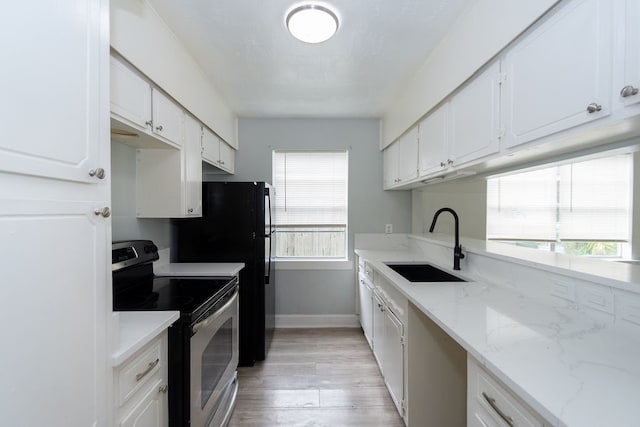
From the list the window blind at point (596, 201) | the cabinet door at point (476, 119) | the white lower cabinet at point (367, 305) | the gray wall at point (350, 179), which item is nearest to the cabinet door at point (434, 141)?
the cabinet door at point (476, 119)

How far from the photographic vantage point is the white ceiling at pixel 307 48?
4.73 feet

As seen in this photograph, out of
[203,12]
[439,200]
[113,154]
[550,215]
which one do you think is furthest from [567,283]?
[550,215]

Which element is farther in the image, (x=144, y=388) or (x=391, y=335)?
(x=391, y=335)

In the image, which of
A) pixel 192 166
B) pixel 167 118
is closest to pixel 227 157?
pixel 192 166

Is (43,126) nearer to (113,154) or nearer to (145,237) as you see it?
(113,154)

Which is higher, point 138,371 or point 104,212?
point 104,212

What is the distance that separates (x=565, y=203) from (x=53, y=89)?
4.78 metres

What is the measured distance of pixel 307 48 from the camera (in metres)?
1.79

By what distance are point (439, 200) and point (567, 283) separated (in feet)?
5.72

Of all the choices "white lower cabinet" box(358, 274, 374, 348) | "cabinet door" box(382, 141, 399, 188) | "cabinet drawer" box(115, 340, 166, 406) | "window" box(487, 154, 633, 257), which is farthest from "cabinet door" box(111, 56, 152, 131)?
"window" box(487, 154, 633, 257)

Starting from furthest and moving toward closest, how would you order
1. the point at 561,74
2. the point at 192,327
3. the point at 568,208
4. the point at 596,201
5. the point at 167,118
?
the point at 568,208 < the point at 596,201 < the point at 167,118 < the point at 192,327 < the point at 561,74

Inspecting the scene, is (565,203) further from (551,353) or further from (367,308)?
(551,353)

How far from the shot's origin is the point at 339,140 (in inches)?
125

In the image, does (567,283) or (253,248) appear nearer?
(567,283)
